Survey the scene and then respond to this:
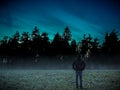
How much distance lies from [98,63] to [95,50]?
658cm

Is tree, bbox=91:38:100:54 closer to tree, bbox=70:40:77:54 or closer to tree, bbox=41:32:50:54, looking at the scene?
tree, bbox=70:40:77:54

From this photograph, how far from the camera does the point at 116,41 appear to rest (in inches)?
2534

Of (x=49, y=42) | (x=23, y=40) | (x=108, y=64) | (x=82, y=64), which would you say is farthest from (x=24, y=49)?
(x=82, y=64)

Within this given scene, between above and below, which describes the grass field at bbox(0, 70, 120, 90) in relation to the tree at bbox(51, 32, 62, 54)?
below

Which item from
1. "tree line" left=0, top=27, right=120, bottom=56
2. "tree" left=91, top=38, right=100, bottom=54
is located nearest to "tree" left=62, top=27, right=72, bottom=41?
"tree line" left=0, top=27, right=120, bottom=56

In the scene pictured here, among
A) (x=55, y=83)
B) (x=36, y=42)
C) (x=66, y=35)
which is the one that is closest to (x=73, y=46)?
(x=66, y=35)

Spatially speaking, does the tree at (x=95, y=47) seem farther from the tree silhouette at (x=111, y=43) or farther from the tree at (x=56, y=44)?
the tree at (x=56, y=44)

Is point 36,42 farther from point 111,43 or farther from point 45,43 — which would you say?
point 111,43

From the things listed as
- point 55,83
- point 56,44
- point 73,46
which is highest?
point 56,44

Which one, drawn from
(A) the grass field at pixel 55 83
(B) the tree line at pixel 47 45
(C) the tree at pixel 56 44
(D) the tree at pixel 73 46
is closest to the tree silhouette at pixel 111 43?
(B) the tree line at pixel 47 45

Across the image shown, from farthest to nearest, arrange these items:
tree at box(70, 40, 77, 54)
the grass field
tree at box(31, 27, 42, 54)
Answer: tree at box(70, 40, 77, 54) < tree at box(31, 27, 42, 54) < the grass field

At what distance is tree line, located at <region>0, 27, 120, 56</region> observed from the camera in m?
61.0

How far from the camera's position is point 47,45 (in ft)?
206

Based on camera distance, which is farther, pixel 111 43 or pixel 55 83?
pixel 111 43
